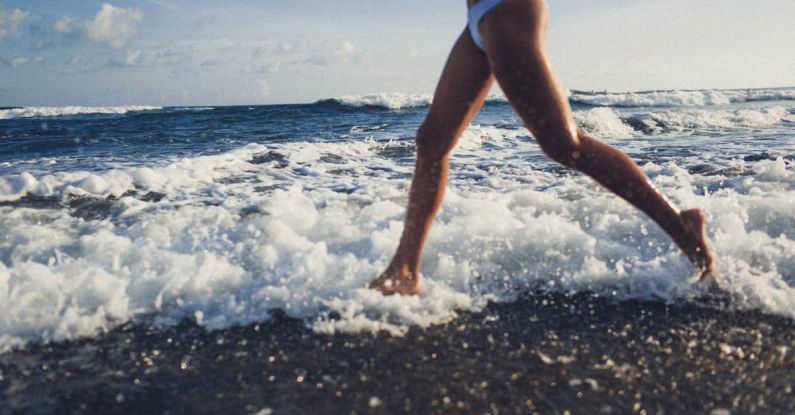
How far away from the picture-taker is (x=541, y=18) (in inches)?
69.9

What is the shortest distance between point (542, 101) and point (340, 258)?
3.83 ft

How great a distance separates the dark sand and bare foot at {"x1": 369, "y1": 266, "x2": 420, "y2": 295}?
280 mm

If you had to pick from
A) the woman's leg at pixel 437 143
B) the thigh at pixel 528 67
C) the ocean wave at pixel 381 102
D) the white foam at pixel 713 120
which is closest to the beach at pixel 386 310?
the woman's leg at pixel 437 143

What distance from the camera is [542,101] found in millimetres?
1765

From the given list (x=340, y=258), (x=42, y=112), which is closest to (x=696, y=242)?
(x=340, y=258)

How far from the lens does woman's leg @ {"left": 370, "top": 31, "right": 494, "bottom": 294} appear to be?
77.9 inches

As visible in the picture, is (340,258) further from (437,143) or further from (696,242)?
(696,242)

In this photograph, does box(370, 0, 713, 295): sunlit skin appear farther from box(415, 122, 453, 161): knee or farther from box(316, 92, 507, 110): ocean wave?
box(316, 92, 507, 110): ocean wave

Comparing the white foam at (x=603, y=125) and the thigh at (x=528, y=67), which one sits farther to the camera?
the white foam at (x=603, y=125)

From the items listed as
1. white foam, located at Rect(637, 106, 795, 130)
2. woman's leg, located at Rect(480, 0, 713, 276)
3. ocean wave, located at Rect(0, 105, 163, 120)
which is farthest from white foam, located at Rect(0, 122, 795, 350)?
ocean wave, located at Rect(0, 105, 163, 120)

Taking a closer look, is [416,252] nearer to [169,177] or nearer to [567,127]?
[567,127]

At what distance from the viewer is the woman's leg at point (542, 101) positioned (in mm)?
1734

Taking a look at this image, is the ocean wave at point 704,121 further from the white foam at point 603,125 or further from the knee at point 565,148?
the knee at point 565,148

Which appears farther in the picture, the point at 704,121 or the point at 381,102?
the point at 381,102
